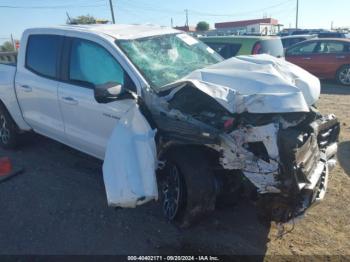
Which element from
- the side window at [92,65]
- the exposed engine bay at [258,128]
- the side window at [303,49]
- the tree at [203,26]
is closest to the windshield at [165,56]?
the side window at [92,65]

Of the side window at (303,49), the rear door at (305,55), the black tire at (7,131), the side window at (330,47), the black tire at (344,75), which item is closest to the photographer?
the black tire at (7,131)

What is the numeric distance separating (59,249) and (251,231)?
1.83m

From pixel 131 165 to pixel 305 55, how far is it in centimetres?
1051

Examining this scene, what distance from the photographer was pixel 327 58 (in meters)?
12.0

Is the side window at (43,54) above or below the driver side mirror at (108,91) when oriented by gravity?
above

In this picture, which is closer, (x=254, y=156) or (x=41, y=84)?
(x=254, y=156)

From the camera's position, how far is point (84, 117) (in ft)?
14.8

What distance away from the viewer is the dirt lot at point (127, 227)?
3.55 meters

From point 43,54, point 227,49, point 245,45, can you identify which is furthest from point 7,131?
point 245,45

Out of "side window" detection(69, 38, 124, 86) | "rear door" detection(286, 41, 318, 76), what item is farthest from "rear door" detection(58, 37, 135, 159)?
"rear door" detection(286, 41, 318, 76)

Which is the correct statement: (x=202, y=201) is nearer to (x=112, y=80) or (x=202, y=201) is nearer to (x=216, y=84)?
(x=216, y=84)

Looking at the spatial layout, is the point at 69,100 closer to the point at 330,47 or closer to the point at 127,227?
the point at 127,227

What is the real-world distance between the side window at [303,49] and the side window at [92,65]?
9.76m

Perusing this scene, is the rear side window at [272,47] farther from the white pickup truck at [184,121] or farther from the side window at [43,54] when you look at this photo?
the side window at [43,54]
